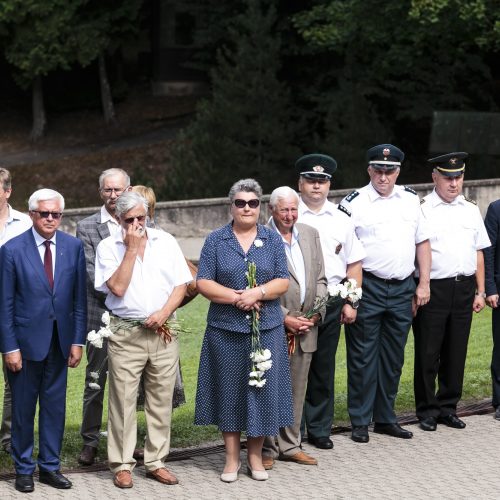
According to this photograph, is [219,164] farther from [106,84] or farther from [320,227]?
[320,227]

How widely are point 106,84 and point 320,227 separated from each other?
38.1 m

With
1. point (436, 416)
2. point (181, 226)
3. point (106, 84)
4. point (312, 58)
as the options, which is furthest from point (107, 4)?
point (436, 416)

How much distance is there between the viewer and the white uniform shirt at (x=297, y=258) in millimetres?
9383

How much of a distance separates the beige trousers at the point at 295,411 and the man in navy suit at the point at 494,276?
2.00 meters

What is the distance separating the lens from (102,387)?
31.1 feet

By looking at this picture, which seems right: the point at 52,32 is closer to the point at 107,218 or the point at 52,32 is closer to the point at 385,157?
the point at 385,157

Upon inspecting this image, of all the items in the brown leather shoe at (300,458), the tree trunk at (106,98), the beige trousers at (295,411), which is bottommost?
the tree trunk at (106,98)

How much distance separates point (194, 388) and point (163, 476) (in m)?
4.00

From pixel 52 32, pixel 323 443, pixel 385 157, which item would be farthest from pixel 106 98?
pixel 323 443

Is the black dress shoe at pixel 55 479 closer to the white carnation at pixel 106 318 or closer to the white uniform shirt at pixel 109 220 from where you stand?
the white carnation at pixel 106 318

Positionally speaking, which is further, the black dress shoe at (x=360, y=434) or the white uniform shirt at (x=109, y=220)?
the black dress shoe at (x=360, y=434)

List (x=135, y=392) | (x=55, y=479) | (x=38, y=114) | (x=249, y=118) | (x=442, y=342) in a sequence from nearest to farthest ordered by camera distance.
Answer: (x=55, y=479), (x=135, y=392), (x=442, y=342), (x=249, y=118), (x=38, y=114)

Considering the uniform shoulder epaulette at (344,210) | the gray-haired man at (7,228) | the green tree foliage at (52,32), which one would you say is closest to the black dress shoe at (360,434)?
the uniform shoulder epaulette at (344,210)

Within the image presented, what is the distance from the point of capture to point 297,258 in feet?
30.9
